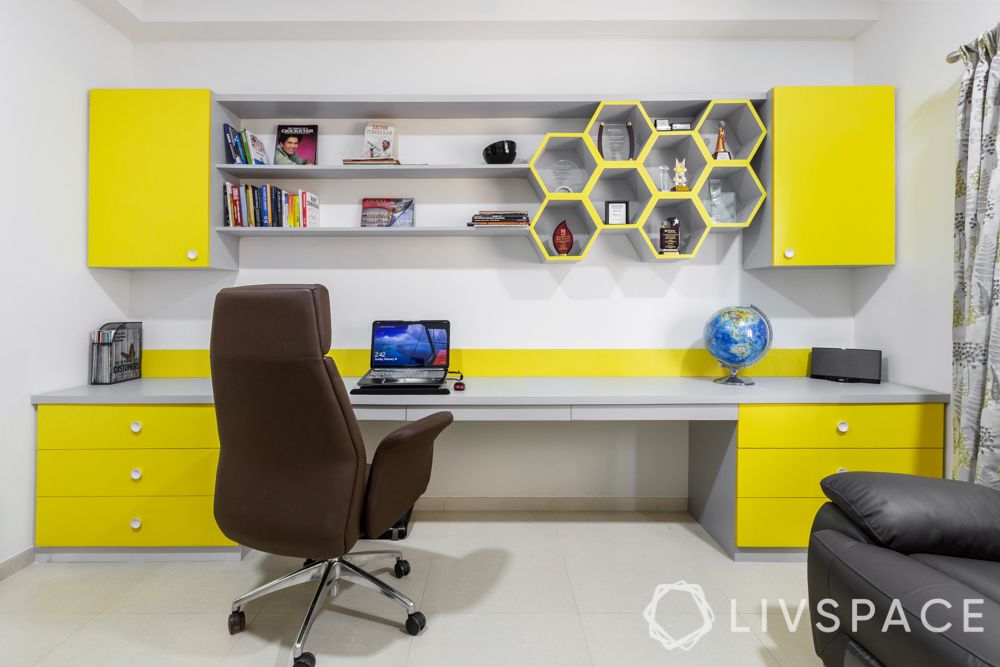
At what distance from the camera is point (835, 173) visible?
2.44 meters

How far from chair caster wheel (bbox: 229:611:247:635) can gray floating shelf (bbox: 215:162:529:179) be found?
1860 millimetres

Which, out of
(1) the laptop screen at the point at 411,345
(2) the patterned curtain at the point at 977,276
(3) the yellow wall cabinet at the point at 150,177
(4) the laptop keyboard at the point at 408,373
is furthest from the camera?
(1) the laptop screen at the point at 411,345

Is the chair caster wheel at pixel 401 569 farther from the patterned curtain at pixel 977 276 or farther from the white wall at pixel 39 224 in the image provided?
the patterned curtain at pixel 977 276

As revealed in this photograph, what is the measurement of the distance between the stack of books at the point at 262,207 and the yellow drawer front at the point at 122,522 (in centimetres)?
→ 128

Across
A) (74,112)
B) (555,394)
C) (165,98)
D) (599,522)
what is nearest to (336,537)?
(555,394)

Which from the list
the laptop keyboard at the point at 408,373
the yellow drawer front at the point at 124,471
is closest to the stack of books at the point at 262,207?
the laptop keyboard at the point at 408,373

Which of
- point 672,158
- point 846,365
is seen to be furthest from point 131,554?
point 846,365

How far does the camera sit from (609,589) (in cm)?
204

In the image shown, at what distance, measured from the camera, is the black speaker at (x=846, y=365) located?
248 cm

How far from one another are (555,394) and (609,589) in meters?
0.77

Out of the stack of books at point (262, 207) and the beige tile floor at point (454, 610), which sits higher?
the stack of books at point (262, 207)

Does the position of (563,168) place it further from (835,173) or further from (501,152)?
(835,173)

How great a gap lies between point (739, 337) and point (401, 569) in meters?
1.77

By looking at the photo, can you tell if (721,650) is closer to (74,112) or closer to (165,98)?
(165,98)
